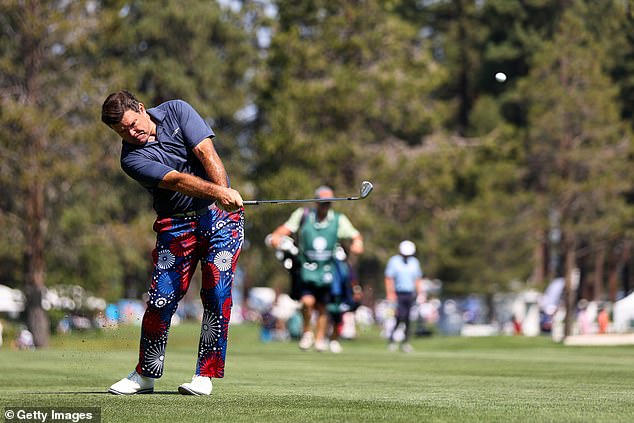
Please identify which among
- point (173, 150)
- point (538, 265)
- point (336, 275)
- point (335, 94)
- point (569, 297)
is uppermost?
point (335, 94)

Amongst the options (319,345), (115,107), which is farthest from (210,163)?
(319,345)

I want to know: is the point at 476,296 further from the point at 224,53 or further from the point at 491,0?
the point at 491,0

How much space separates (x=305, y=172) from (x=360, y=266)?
13.4 meters

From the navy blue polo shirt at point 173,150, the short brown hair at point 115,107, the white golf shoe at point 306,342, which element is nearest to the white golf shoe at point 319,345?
the white golf shoe at point 306,342

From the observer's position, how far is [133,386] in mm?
8031

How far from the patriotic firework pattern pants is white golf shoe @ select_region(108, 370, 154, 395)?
0.05 m

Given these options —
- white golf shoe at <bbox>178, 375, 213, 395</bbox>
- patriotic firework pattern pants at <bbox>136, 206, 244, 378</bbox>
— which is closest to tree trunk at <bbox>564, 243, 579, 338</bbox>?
patriotic firework pattern pants at <bbox>136, 206, 244, 378</bbox>

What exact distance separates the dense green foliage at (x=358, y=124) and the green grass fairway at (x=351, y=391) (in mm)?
15115

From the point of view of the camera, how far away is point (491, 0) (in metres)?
43.8

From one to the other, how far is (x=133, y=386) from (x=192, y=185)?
1369mm

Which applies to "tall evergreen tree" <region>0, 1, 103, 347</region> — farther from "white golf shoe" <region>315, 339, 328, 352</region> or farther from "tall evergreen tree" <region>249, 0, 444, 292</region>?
"white golf shoe" <region>315, 339, 328, 352</region>

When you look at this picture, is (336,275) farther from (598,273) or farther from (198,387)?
(598,273)

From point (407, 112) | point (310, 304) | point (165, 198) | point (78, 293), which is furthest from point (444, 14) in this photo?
point (165, 198)

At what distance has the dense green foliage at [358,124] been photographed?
1282 inches
